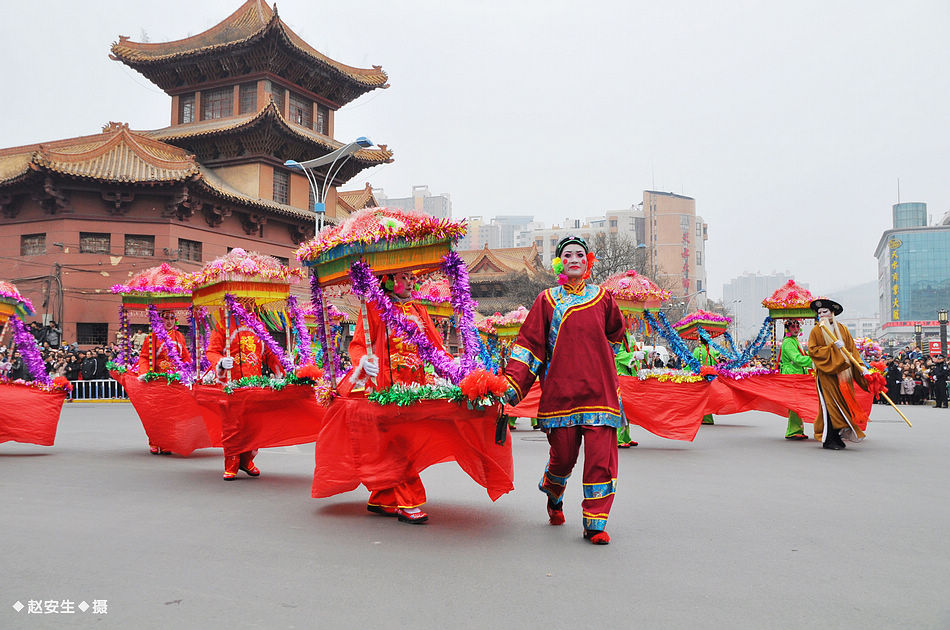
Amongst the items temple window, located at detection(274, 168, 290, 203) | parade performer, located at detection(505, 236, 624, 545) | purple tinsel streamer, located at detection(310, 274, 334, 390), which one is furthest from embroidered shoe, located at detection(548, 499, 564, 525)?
temple window, located at detection(274, 168, 290, 203)

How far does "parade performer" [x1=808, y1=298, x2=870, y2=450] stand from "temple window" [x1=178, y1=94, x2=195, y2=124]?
27204 millimetres

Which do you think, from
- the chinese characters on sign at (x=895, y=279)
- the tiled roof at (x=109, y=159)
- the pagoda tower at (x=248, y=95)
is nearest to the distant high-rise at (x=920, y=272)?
the chinese characters on sign at (x=895, y=279)

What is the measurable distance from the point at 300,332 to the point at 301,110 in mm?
25749

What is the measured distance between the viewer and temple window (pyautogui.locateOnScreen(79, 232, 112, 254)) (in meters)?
23.7

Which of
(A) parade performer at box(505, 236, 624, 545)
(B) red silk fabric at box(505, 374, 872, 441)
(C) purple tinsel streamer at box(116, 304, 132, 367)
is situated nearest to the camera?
(A) parade performer at box(505, 236, 624, 545)

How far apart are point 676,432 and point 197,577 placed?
669 centimetres

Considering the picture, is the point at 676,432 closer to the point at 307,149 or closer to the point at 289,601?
the point at 289,601

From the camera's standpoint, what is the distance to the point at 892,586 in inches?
150

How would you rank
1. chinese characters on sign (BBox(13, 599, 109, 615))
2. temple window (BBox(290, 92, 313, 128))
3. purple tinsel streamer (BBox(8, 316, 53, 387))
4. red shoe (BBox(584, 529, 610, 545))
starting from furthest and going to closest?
temple window (BBox(290, 92, 313, 128)) < purple tinsel streamer (BBox(8, 316, 53, 387)) < red shoe (BBox(584, 529, 610, 545)) < chinese characters on sign (BBox(13, 599, 109, 615))

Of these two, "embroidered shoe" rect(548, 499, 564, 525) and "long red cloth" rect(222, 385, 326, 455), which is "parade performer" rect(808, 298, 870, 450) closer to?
"embroidered shoe" rect(548, 499, 564, 525)

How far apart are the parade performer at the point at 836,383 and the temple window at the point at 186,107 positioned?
27.2 metres

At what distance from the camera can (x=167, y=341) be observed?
31.1 ft

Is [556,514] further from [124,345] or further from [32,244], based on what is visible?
[32,244]

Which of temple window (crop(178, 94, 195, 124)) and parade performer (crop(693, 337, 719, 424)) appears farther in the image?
temple window (crop(178, 94, 195, 124))
